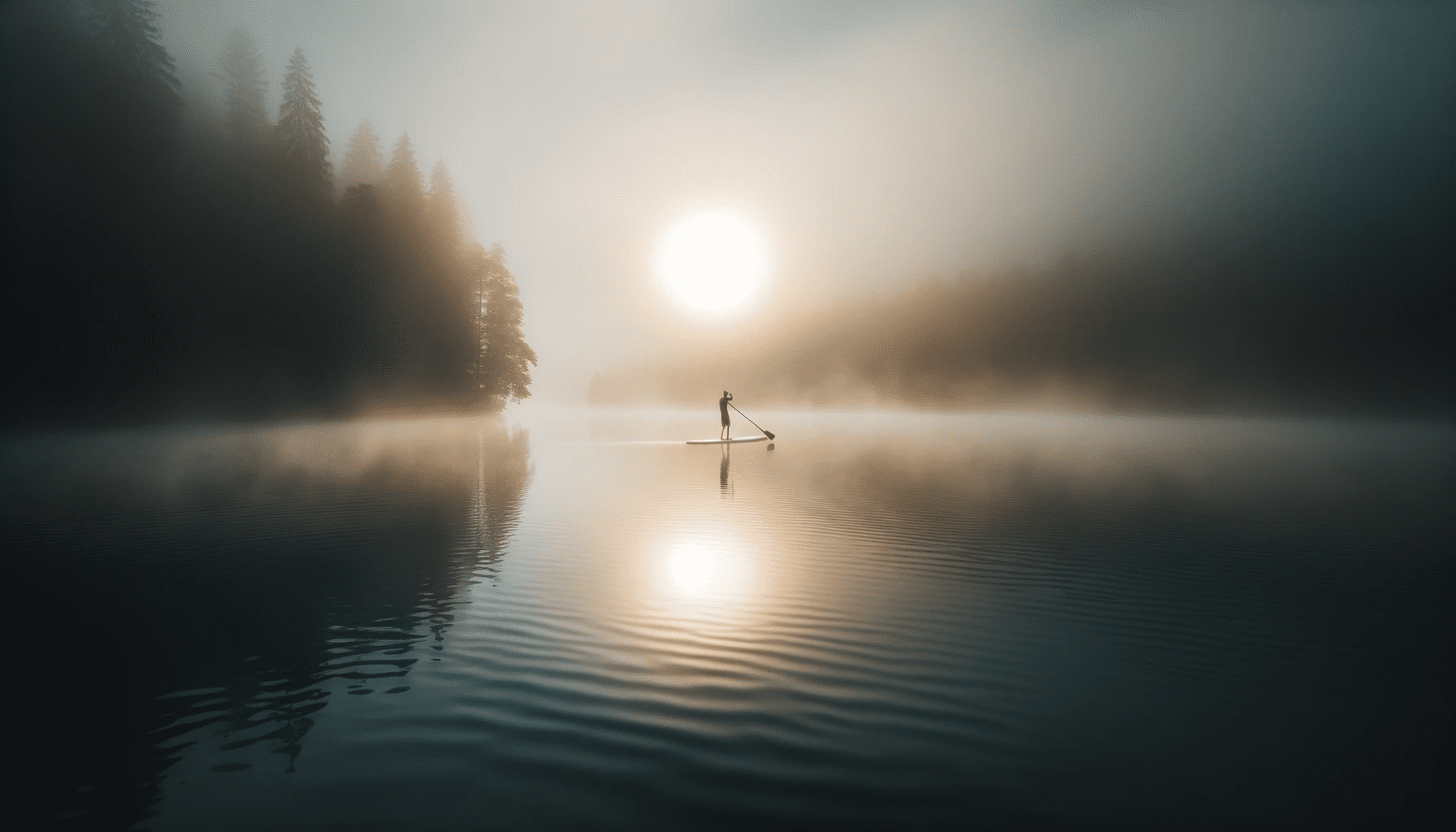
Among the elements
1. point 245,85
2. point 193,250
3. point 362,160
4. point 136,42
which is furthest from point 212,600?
point 362,160

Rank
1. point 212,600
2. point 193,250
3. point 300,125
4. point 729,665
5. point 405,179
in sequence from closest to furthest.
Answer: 1. point 729,665
2. point 212,600
3. point 193,250
4. point 300,125
5. point 405,179

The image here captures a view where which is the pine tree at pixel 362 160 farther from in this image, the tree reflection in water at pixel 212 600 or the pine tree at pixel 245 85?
the tree reflection in water at pixel 212 600

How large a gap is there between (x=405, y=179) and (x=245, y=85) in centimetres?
1315

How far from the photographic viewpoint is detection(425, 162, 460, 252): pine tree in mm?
63500

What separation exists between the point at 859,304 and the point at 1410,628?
14740 cm

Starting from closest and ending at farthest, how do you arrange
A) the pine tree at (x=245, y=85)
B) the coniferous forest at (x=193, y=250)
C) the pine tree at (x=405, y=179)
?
the coniferous forest at (x=193, y=250) → the pine tree at (x=245, y=85) → the pine tree at (x=405, y=179)

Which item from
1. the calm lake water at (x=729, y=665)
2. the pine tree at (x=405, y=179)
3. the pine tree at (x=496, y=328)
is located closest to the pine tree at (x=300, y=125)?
the pine tree at (x=405, y=179)

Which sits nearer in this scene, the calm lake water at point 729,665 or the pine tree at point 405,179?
the calm lake water at point 729,665

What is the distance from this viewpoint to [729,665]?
25.0ft

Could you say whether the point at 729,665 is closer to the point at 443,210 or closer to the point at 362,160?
the point at 443,210

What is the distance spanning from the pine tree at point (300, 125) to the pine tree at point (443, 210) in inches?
422

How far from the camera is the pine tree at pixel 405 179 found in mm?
59969

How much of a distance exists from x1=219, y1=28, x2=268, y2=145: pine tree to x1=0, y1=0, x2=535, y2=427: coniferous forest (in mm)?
152

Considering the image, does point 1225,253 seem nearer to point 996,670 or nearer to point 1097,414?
point 1097,414
